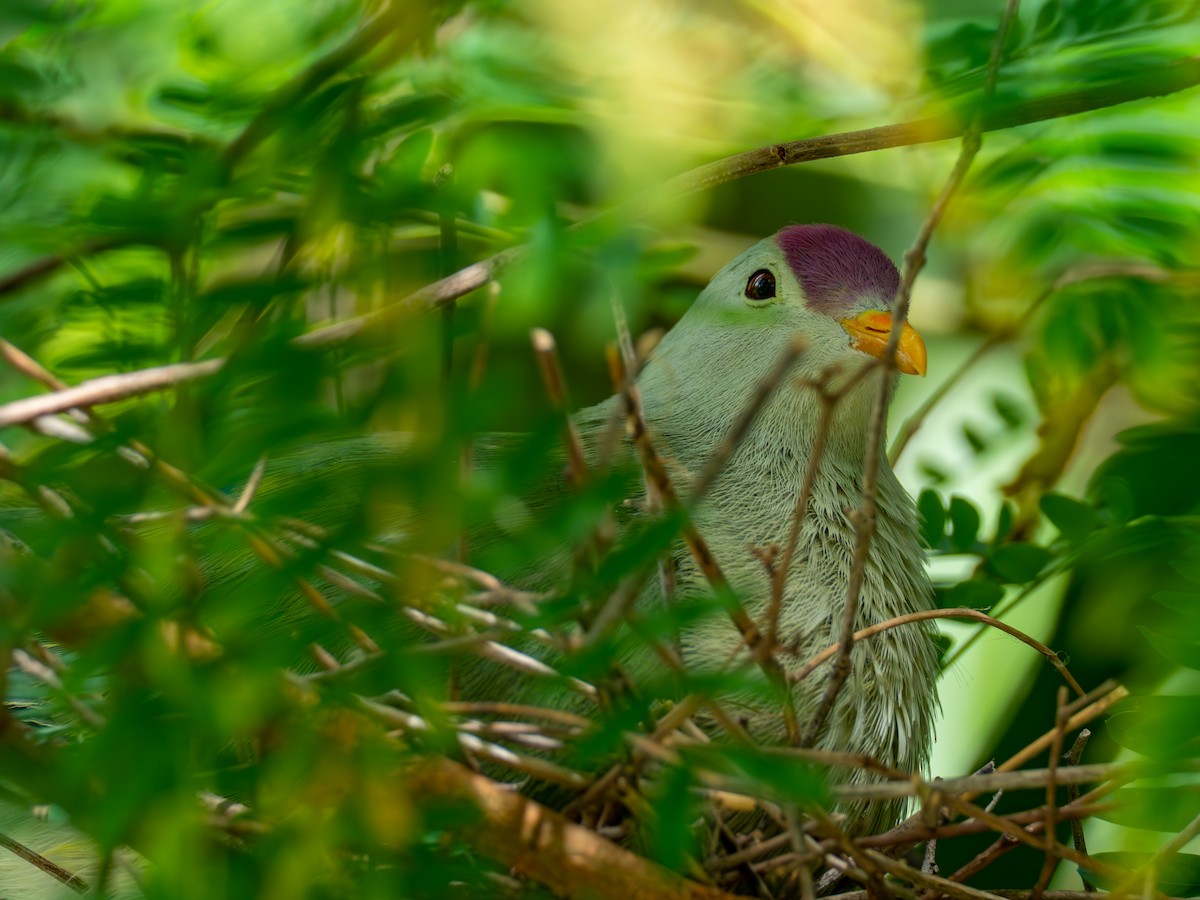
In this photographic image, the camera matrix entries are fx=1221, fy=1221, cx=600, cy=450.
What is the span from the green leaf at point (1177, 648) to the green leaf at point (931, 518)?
2.64 ft

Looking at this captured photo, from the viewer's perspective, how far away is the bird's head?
1968 millimetres

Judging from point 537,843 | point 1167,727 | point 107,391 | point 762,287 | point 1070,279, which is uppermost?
point 1070,279

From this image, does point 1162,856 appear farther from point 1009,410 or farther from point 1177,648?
point 1009,410

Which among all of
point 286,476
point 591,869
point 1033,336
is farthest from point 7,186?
point 1033,336

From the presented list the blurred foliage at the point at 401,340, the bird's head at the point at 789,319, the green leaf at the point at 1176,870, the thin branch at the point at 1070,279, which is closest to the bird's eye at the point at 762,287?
the bird's head at the point at 789,319

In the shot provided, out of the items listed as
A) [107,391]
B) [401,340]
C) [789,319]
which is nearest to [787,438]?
[789,319]

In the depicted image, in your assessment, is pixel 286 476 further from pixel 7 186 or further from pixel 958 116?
pixel 958 116

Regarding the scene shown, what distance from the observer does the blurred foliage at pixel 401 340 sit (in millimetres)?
1040

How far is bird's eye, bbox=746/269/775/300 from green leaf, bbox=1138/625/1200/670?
95cm

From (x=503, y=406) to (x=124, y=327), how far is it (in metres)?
0.68

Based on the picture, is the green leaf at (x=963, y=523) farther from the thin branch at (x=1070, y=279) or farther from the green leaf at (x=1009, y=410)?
the green leaf at (x=1009, y=410)

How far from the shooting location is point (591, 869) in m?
1.24

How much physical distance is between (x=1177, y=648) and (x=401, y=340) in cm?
88

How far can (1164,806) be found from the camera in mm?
1168
